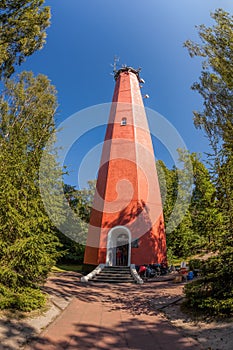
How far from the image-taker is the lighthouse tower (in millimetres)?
13578

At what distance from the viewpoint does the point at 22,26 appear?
7648 mm

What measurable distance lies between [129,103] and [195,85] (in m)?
8.83

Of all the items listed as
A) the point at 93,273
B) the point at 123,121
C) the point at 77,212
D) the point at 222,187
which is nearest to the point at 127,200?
the point at 93,273

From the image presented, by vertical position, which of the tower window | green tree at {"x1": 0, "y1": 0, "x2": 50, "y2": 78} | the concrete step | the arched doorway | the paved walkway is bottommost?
the paved walkway

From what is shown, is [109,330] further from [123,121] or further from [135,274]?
[123,121]

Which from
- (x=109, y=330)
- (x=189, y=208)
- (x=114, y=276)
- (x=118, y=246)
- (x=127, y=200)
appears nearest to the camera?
(x=109, y=330)

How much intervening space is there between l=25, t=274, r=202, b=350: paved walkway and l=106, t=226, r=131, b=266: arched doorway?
5.98 m

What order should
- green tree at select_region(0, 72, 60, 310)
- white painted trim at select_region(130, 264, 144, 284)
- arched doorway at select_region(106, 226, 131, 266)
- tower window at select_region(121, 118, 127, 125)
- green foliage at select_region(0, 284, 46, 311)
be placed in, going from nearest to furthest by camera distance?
green foliage at select_region(0, 284, 46, 311) < green tree at select_region(0, 72, 60, 310) < white painted trim at select_region(130, 264, 144, 284) < arched doorway at select_region(106, 226, 131, 266) < tower window at select_region(121, 118, 127, 125)

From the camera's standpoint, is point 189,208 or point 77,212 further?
point 77,212

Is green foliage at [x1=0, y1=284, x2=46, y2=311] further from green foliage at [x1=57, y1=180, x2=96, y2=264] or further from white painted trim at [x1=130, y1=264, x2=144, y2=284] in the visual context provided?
green foliage at [x1=57, y1=180, x2=96, y2=264]

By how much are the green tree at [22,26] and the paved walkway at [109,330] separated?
8.19 m

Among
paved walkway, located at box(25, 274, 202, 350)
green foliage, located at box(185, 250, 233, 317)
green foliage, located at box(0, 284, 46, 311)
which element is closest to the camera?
paved walkway, located at box(25, 274, 202, 350)

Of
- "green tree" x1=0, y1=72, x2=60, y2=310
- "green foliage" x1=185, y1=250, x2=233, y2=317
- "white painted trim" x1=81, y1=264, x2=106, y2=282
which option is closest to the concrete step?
"white painted trim" x1=81, y1=264, x2=106, y2=282

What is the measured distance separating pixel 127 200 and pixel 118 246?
3.60m
